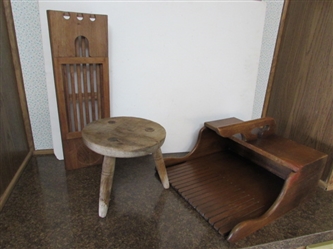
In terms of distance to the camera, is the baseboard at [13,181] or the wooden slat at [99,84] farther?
the wooden slat at [99,84]

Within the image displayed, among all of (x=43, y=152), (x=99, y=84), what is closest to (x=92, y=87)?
(x=99, y=84)

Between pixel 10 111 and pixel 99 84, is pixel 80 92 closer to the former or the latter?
pixel 99 84

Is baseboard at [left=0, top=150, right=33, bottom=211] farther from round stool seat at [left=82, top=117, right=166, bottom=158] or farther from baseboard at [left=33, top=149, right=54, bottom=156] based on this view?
round stool seat at [left=82, top=117, right=166, bottom=158]

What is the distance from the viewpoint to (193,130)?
109cm

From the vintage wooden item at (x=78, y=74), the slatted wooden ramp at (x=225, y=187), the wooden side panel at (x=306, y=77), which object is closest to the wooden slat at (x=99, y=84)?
the vintage wooden item at (x=78, y=74)

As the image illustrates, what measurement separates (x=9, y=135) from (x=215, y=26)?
860 mm

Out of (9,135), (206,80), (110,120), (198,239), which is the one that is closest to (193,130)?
(206,80)

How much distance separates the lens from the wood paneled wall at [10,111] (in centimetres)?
75

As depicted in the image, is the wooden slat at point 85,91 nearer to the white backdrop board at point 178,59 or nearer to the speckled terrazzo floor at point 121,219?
the white backdrop board at point 178,59

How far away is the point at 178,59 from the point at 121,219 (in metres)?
0.63

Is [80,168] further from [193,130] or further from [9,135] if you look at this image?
[193,130]

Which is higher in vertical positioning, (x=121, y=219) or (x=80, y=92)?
(x=80, y=92)

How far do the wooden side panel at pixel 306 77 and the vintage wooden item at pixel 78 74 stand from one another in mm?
775

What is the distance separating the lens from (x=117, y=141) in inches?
25.2
